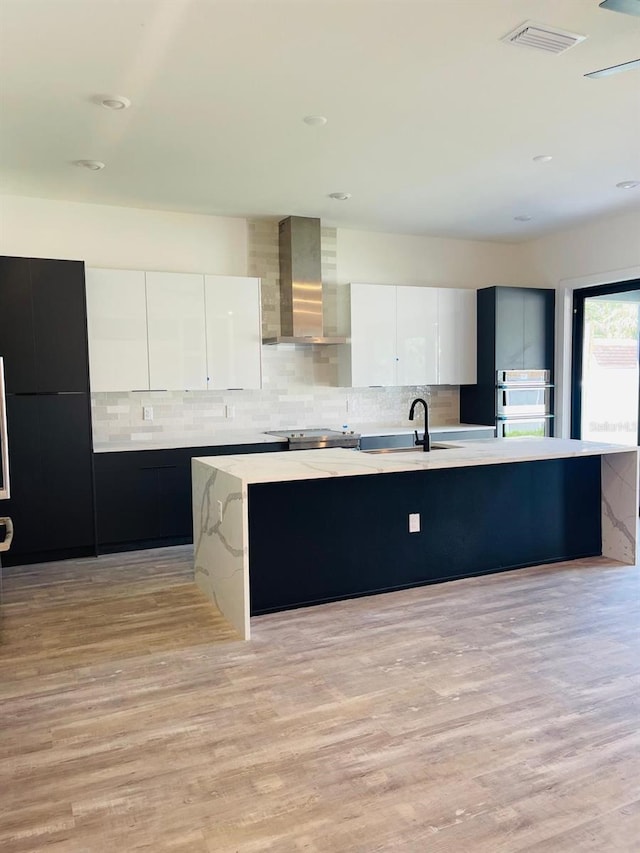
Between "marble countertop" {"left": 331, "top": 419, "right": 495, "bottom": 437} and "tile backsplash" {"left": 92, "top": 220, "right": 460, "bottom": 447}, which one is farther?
"marble countertop" {"left": 331, "top": 419, "right": 495, "bottom": 437}

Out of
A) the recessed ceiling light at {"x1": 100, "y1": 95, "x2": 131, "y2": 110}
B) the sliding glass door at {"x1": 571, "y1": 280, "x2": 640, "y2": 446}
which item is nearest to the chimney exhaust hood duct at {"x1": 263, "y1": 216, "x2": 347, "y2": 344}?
the recessed ceiling light at {"x1": 100, "y1": 95, "x2": 131, "y2": 110}

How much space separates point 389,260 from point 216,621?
14.2 feet

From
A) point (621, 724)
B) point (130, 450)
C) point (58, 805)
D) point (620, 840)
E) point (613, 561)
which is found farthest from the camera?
point (130, 450)

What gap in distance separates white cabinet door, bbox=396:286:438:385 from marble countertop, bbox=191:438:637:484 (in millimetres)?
1895

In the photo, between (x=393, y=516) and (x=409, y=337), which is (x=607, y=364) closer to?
(x=409, y=337)

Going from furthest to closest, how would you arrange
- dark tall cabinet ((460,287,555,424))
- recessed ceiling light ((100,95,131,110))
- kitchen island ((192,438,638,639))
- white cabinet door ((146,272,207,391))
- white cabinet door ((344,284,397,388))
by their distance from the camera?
1. dark tall cabinet ((460,287,555,424))
2. white cabinet door ((344,284,397,388))
3. white cabinet door ((146,272,207,391))
4. kitchen island ((192,438,638,639))
5. recessed ceiling light ((100,95,131,110))

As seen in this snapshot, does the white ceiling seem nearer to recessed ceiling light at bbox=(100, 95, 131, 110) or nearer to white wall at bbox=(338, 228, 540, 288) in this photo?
recessed ceiling light at bbox=(100, 95, 131, 110)

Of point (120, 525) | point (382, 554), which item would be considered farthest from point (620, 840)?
point (120, 525)

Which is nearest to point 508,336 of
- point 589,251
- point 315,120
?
point 589,251

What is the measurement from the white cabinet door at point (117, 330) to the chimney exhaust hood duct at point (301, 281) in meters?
1.21

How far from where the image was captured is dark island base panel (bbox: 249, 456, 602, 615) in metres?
3.75

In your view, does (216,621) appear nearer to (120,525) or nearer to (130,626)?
(130,626)

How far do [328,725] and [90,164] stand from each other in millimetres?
3766

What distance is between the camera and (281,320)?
20.1 feet
